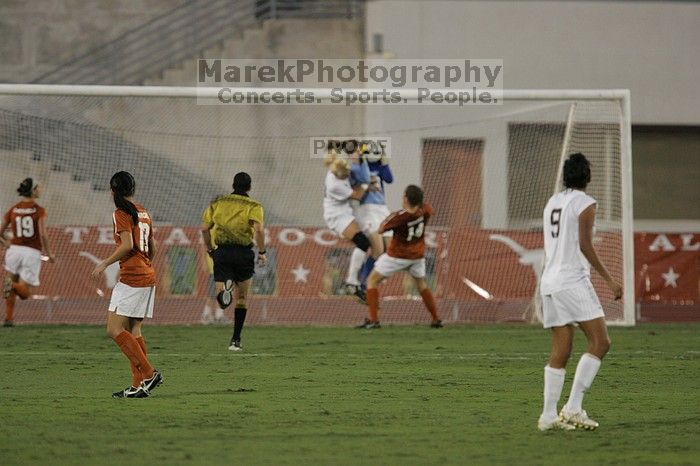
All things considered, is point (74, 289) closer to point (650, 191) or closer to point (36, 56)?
point (36, 56)

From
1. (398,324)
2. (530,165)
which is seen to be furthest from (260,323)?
(530,165)

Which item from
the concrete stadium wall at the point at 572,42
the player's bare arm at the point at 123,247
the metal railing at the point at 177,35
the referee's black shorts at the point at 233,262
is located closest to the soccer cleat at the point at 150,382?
the player's bare arm at the point at 123,247

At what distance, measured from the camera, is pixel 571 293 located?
8305 mm

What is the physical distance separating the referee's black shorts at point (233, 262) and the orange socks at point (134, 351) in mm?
4070

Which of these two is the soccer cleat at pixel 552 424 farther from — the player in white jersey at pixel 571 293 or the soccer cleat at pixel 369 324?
the soccer cleat at pixel 369 324

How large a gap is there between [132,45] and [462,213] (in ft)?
33.9

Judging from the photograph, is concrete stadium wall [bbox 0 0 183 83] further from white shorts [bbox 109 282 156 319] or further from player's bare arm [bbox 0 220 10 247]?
white shorts [bbox 109 282 156 319]

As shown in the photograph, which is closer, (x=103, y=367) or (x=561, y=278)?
(x=561, y=278)

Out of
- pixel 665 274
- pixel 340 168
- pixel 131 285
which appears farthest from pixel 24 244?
pixel 665 274

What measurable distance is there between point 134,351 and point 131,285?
1.78 ft

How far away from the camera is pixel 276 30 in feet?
92.3

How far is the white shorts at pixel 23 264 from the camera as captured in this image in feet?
60.5

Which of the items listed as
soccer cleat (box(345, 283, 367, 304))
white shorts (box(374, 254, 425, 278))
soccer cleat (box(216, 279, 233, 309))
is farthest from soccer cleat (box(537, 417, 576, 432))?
soccer cleat (box(345, 283, 367, 304))

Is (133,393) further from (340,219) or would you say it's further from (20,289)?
(340,219)
